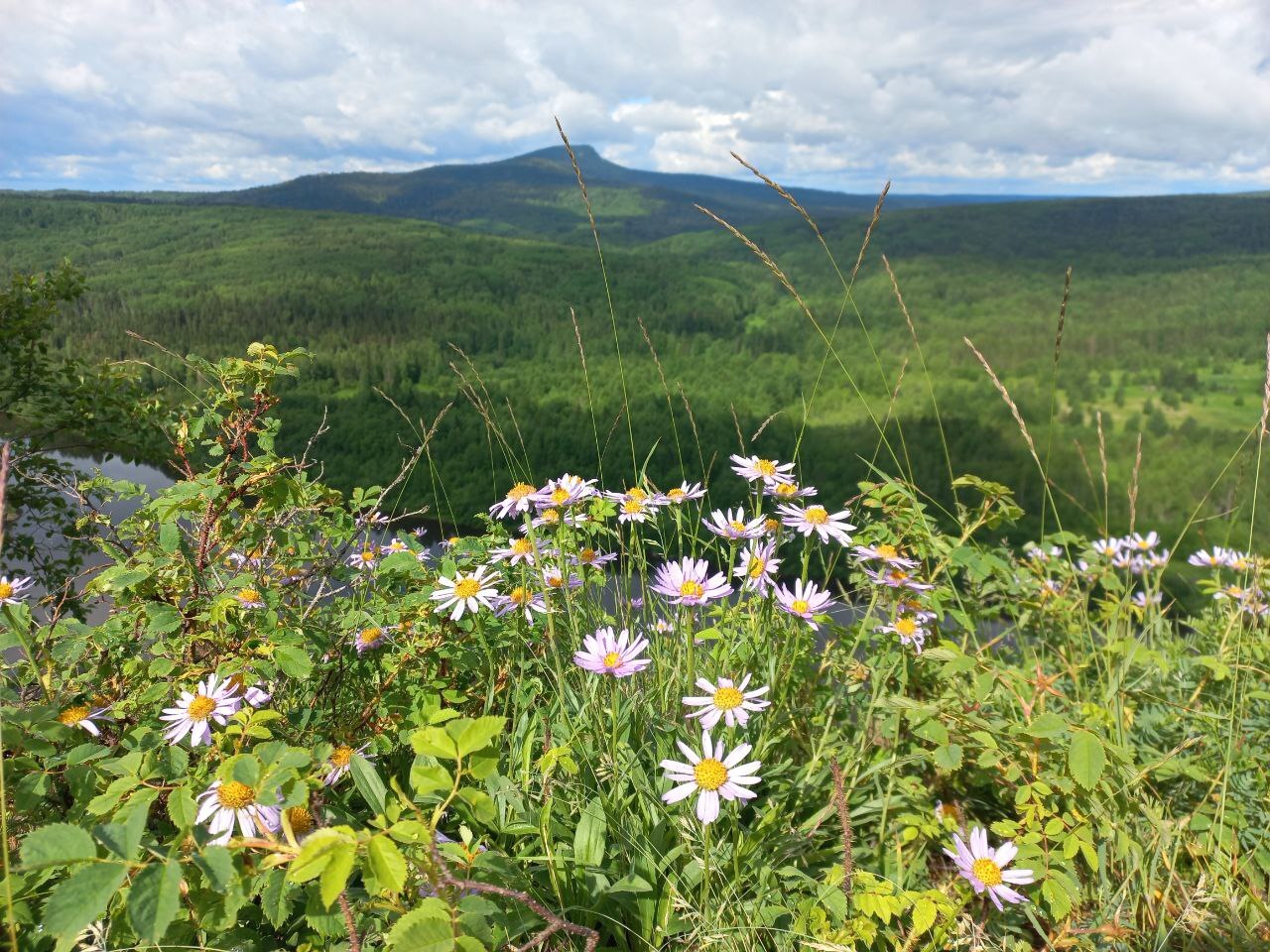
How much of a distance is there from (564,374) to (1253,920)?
45.1 m

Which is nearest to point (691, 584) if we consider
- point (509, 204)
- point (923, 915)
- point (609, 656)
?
point (609, 656)

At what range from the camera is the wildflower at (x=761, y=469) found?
198 centimetres

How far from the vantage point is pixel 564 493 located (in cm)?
185

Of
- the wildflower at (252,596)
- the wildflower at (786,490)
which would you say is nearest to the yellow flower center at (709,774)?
the wildflower at (786,490)

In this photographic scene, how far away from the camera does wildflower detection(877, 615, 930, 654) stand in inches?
76.6

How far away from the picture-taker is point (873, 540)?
206cm

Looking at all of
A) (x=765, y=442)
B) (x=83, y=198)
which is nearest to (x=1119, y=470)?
(x=765, y=442)

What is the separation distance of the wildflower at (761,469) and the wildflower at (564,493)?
1.56ft

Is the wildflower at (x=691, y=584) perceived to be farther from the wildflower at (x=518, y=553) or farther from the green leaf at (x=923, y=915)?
the green leaf at (x=923, y=915)

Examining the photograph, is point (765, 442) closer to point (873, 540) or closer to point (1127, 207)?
point (873, 540)

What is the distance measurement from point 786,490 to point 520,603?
0.85 m

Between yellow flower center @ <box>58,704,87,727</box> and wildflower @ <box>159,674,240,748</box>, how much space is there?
0.18 m

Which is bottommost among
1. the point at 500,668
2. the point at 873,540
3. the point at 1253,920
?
the point at 1253,920

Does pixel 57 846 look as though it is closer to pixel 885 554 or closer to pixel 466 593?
pixel 466 593
